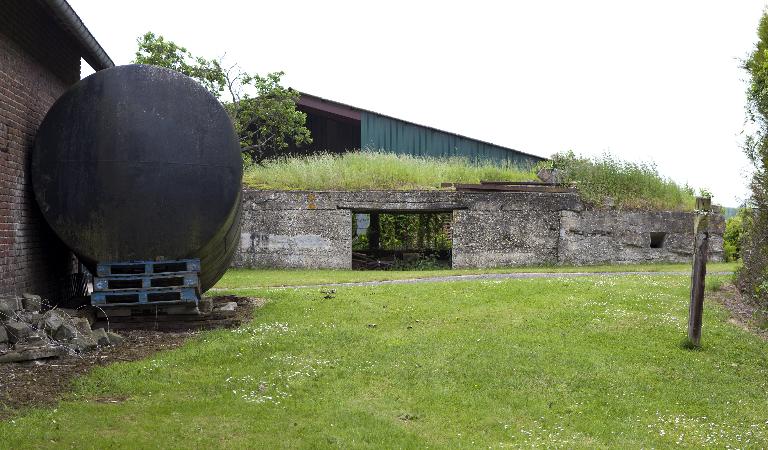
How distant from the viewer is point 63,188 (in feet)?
27.9

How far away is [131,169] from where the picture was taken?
8398 mm

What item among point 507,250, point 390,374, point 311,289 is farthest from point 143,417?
point 507,250

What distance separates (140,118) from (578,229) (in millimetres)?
12382

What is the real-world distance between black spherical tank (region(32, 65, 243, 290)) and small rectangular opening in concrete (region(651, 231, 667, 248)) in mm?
13089

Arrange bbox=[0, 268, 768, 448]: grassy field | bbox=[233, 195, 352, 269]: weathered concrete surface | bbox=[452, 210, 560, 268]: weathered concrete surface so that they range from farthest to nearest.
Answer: bbox=[452, 210, 560, 268]: weathered concrete surface < bbox=[233, 195, 352, 269]: weathered concrete surface < bbox=[0, 268, 768, 448]: grassy field

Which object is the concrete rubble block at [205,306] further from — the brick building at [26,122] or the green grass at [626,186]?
the green grass at [626,186]

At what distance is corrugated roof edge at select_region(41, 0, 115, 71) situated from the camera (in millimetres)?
8547

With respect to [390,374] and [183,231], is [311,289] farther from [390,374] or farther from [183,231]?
[390,374]

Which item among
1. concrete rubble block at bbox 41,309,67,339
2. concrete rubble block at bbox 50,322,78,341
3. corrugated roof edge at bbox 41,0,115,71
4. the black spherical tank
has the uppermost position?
corrugated roof edge at bbox 41,0,115,71

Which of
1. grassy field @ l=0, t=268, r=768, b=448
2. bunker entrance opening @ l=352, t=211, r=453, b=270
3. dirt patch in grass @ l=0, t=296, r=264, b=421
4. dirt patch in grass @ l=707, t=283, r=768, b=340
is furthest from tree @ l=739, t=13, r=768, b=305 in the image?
bunker entrance opening @ l=352, t=211, r=453, b=270

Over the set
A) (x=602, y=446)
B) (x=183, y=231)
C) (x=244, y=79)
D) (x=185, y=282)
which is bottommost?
(x=602, y=446)

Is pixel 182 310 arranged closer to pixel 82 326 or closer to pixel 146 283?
pixel 146 283

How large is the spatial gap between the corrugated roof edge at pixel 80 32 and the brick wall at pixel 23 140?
15.5 inches

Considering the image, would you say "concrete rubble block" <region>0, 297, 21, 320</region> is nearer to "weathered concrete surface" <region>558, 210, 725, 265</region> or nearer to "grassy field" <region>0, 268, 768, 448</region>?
"grassy field" <region>0, 268, 768, 448</region>
